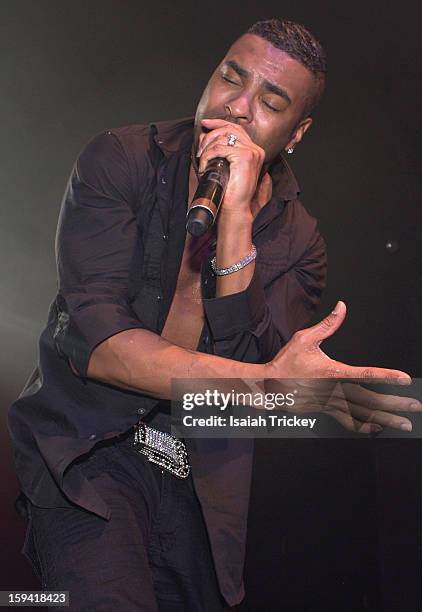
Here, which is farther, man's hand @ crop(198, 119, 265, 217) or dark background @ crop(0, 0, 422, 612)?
dark background @ crop(0, 0, 422, 612)

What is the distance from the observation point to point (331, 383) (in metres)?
1.55

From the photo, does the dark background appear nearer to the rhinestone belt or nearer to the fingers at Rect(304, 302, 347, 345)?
the rhinestone belt

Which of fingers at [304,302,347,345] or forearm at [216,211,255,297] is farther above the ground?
forearm at [216,211,255,297]

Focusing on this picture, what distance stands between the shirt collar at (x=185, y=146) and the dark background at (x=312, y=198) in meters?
0.69

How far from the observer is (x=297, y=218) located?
6.77 feet

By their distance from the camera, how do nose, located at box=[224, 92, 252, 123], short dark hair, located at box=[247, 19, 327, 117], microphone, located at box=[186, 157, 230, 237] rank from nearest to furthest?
microphone, located at box=[186, 157, 230, 237] < nose, located at box=[224, 92, 252, 123] < short dark hair, located at box=[247, 19, 327, 117]

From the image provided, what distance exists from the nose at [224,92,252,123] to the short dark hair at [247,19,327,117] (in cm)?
19

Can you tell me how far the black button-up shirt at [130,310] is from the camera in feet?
5.22

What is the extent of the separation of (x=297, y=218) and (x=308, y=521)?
1.17m

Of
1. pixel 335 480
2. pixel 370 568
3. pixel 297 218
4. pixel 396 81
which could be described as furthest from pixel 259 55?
pixel 370 568

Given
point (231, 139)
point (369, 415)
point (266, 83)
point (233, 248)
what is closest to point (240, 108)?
point (266, 83)

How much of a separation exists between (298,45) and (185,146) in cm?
36

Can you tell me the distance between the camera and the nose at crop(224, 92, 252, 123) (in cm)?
185

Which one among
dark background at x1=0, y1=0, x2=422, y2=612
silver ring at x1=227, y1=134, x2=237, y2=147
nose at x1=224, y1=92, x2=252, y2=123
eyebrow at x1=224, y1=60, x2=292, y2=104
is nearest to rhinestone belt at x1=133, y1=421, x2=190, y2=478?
silver ring at x1=227, y1=134, x2=237, y2=147
